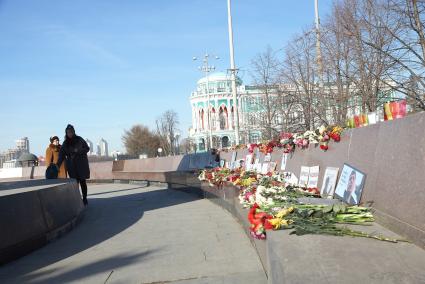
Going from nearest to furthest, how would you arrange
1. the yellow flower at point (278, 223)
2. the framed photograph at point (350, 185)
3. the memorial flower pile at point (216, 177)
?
the yellow flower at point (278, 223), the framed photograph at point (350, 185), the memorial flower pile at point (216, 177)

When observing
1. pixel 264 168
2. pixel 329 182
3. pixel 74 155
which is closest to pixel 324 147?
pixel 329 182

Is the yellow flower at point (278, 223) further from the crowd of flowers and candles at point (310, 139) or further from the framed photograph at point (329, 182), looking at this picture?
the crowd of flowers and candles at point (310, 139)

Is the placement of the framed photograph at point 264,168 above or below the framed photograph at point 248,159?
below

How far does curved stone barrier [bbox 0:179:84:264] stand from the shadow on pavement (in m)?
0.14

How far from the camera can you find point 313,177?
811 centimetres

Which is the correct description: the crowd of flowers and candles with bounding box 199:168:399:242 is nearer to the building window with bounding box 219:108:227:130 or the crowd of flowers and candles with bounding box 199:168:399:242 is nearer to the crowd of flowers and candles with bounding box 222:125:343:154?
the crowd of flowers and candles with bounding box 222:125:343:154

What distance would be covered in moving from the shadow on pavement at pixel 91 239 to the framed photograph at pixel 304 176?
275 centimetres

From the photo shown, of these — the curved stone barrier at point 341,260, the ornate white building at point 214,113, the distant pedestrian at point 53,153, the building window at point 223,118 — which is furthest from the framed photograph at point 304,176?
the building window at point 223,118

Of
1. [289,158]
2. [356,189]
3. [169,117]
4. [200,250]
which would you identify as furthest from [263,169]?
[169,117]

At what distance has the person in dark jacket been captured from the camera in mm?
12906

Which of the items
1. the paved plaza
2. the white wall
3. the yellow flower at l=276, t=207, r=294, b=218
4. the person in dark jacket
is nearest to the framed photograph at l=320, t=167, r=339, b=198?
the paved plaza

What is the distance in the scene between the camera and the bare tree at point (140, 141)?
10556 centimetres

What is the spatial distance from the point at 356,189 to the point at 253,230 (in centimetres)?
142

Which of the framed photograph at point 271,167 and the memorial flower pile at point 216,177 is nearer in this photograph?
the framed photograph at point 271,167
